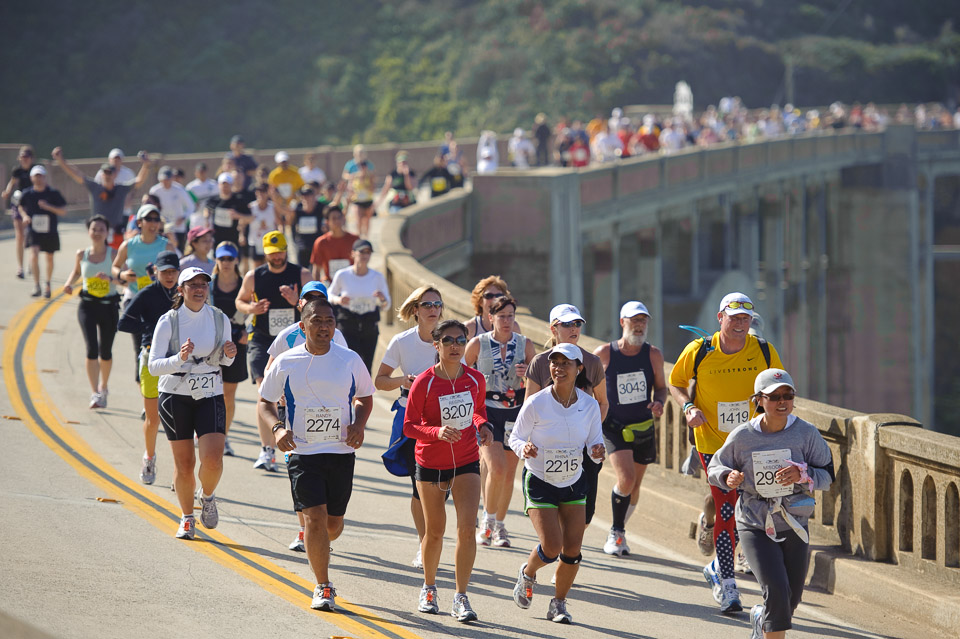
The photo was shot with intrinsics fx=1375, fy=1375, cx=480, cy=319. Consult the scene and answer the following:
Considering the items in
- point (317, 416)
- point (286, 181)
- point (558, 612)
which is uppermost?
point (286, 181)

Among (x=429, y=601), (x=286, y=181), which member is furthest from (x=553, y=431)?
(x=286, y=181)

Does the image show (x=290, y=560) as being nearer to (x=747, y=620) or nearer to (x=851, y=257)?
(x=747, y=620)

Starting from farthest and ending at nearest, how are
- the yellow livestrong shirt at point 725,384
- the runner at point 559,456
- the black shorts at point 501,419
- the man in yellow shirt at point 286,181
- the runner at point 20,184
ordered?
the man in yellow shirt at point 286,181 < the runner at point 20,184 < the black shorts at point 501,419 < the yellow livestrong shirt at point 725,384 < the runner at point 559,456

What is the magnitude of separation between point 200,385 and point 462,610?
7.80 feet

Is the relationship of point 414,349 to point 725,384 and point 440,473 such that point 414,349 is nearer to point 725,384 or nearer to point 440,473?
point 440,473

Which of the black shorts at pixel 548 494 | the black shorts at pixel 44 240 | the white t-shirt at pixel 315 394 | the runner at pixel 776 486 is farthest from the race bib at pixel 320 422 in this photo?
the black shorts at pixel 44 240

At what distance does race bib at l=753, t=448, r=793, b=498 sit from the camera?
271 inches

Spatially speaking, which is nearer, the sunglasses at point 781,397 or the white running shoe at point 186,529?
the sunglasses at point 781,397

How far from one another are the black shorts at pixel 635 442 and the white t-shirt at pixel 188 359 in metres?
2.55

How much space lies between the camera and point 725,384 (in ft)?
27.2

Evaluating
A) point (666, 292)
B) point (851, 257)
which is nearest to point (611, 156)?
point (666, 292)

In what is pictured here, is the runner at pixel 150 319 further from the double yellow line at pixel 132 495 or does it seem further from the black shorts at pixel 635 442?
the black shorts at pixel 635 442

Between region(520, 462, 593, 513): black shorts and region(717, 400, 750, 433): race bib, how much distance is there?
1191mm

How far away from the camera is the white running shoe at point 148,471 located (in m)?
10.2
